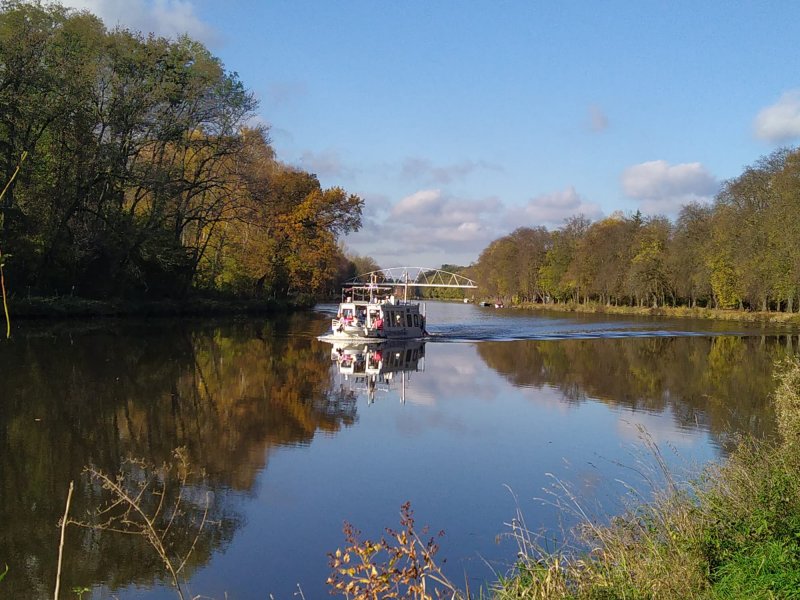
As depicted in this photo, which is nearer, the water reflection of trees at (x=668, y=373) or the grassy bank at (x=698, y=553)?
the grassy bank at (x=698, y=553)

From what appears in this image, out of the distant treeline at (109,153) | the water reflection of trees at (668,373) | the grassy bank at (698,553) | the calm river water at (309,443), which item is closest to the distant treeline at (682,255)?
the water reflection of trees at (668,373)

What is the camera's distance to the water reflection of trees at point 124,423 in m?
7.23

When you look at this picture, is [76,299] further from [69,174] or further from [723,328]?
[723,328]

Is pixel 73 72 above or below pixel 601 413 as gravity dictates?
above

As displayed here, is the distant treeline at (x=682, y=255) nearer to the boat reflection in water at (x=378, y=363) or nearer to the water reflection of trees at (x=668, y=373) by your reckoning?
the water reflection of trees at (x=668, y=373)

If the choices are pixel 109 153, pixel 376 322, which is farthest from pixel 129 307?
pixel 376 322

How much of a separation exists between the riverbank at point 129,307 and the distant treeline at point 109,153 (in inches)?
38.1

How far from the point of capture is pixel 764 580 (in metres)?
4.69

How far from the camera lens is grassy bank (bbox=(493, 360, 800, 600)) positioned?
188 inches

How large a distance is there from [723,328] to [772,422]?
1430 inches

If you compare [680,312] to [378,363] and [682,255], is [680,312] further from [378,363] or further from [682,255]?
[378,363]

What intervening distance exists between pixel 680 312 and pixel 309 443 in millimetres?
58126

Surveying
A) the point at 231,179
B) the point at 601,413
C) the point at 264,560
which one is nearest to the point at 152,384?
the point at 601,413

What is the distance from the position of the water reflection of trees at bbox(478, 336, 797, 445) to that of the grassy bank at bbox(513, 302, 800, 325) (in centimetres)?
1342
